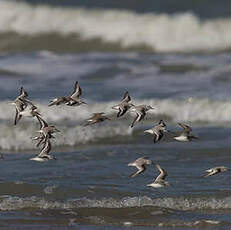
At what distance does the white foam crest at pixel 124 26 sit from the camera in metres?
23.0

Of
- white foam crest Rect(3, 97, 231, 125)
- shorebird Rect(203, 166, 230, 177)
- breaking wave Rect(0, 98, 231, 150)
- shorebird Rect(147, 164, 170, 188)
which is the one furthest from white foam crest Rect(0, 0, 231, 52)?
shorebird Rect(147, 164, 170, 188)

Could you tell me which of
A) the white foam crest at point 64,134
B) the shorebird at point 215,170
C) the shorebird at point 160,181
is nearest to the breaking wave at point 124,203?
the shorebird at point 160,181

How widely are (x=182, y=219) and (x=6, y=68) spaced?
35.2ft

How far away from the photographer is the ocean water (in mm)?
8578

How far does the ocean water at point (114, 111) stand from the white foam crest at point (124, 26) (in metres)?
0.03

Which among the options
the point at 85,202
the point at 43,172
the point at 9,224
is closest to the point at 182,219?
the point at 85,202

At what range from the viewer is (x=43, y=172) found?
10000 mm

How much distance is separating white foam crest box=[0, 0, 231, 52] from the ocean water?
3 centimetres

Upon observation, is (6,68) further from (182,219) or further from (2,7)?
(182,219)

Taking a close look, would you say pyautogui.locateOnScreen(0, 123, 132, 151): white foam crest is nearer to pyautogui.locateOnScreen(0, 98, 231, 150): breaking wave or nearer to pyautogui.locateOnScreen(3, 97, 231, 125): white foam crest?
pyautogui.locateOnScreen(0, 98, 231, 150): breaking wave

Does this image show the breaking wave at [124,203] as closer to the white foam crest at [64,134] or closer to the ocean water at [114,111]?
the ocean water at [114,111]

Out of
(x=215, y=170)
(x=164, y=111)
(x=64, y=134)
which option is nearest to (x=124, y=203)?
(x=215, y=170)

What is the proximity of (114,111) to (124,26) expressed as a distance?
11.4 m

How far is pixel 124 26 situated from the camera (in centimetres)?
2491
